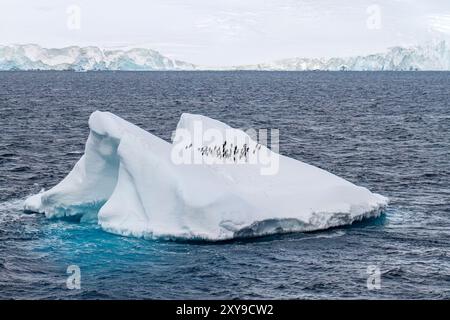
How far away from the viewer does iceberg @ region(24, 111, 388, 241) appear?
99.4 ft

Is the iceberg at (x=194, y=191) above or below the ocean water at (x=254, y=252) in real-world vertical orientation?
above

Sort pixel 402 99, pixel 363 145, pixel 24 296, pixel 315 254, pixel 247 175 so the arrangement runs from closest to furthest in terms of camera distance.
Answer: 1. pixel 24 296
2. pixel 315 254
3. pixel 247 175
4. pixel 363 145
5. pixel 402 99

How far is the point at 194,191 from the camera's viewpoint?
1206 inches

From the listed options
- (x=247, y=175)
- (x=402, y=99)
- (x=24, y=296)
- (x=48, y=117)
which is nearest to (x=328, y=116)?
(x=48, y=117)

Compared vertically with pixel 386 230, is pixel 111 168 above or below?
above

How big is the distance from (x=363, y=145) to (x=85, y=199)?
32.8 m

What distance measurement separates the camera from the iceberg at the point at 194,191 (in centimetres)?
3030

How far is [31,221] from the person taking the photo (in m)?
33.9

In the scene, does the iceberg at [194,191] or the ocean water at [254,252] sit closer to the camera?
the ocean water at [254,252]

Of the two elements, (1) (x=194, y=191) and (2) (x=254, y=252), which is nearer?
(2) (x=254, y=252)

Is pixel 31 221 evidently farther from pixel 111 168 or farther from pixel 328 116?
pixel 328 116

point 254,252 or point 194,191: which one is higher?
point 194,191

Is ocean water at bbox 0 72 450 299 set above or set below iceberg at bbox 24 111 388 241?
below

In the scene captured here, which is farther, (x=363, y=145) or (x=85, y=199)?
(x=363, y=145)
